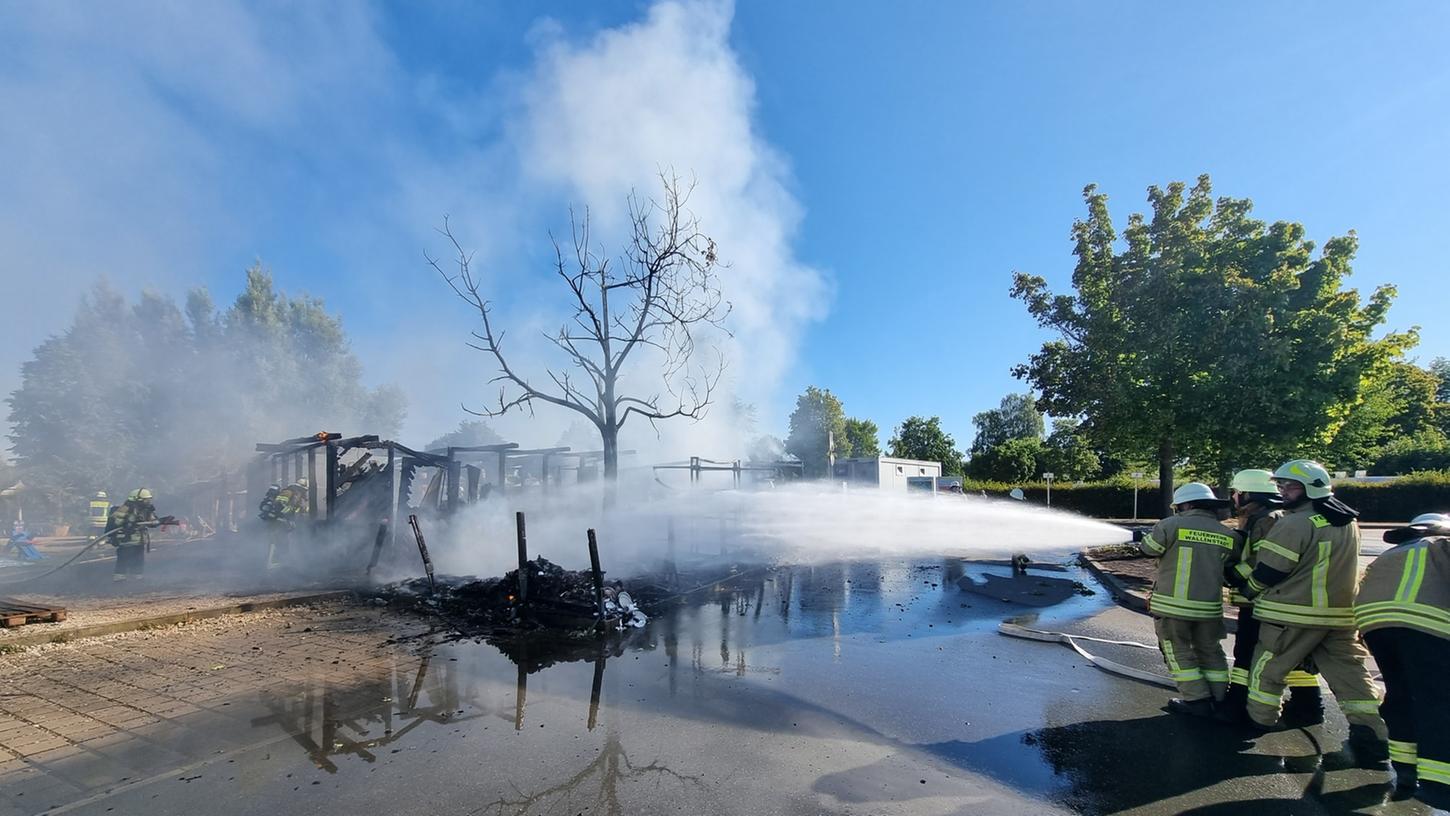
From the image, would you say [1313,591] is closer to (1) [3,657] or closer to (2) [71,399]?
(1) [3,657]

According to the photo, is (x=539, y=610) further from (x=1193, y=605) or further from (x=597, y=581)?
(x=1193, y=605)

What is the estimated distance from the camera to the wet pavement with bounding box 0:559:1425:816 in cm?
365

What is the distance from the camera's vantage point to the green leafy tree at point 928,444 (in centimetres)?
5366

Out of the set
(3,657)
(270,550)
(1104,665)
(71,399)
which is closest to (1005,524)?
(1104,665)

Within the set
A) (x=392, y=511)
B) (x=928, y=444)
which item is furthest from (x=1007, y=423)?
(x=392, y=511)

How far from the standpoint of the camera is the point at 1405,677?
363cm

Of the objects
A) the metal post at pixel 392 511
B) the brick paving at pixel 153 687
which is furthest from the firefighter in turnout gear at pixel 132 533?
the brick paving at pixel 153 687

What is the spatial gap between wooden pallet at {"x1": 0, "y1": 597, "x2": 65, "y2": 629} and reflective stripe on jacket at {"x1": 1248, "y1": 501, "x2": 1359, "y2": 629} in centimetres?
1225

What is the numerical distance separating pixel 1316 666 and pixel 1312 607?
0.55 meters

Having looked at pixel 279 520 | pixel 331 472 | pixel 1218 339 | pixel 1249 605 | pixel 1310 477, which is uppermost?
pixel 1218 339

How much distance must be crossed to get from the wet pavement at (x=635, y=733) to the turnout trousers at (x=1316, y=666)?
27cm

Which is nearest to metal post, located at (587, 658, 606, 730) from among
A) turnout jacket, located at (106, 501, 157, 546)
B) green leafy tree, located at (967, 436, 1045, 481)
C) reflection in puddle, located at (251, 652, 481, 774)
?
reflection in puddle, located at (251, 652, 481, 774)

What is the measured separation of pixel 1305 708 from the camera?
4715 millimetres

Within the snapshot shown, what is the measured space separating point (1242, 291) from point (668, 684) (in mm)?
11689
